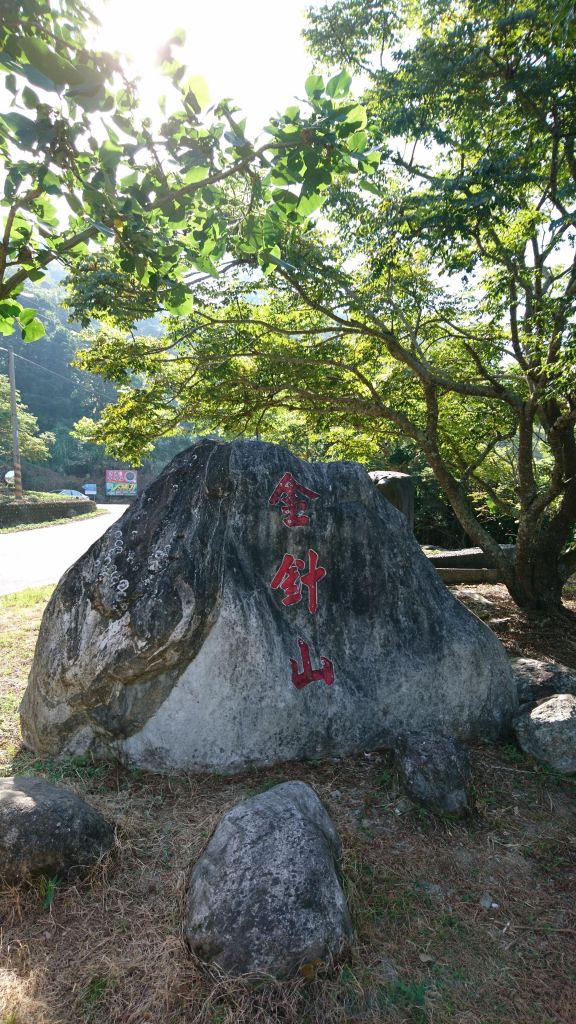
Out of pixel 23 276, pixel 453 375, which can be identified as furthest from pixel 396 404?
pixel 23 276

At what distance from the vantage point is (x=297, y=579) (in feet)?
16.4

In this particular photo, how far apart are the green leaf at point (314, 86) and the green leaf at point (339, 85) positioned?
0.10m

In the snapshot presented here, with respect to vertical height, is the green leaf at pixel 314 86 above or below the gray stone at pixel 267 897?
above

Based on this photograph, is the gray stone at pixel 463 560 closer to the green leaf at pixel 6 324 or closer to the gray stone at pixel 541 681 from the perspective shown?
the gray stone at pixel 541 681

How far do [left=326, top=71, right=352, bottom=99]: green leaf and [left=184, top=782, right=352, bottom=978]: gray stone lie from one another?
3.53 meters

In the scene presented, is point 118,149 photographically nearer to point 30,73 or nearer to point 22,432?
point 30,73

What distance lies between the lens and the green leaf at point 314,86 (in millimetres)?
2975

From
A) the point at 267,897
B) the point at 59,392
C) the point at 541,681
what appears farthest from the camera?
the point at 59,392

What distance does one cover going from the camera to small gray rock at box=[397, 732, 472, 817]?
404cm

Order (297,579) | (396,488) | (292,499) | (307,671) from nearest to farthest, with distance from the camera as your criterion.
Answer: (307,671), (297,579), (292,499), (396,488)

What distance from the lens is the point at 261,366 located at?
8859 millimetres

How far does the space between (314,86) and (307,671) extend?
144 inches

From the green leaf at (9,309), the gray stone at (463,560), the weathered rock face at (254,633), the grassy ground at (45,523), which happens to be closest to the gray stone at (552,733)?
the weathered rock face at (254,633)

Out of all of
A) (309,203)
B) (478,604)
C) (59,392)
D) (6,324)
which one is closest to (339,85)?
(309,203)
